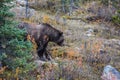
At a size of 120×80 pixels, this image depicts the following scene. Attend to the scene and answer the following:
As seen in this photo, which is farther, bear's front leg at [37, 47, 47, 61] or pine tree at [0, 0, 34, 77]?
bear's front leg at [37, 47, 47, 61]

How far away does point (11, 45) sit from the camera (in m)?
8.05

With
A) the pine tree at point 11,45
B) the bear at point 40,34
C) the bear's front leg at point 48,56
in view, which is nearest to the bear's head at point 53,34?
the bear at point 40,34

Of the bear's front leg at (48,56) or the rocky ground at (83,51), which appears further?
the bear's front leg at (48,56)

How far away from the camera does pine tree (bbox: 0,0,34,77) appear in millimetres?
7891

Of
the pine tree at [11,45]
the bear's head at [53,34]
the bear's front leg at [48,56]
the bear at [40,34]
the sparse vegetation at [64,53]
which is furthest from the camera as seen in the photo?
the bear's head at [53,34]

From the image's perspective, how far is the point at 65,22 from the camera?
660 inches

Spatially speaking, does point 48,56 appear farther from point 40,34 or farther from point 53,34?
point 53,34

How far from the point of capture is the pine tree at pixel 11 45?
7891 mm

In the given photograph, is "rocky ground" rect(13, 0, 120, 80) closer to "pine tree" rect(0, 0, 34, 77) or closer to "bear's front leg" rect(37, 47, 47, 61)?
"bear's front leg" rect(37, 47, 47, 61)

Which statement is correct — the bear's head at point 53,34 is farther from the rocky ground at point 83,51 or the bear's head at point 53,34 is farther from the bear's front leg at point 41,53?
the bear's front leg at point 41,53

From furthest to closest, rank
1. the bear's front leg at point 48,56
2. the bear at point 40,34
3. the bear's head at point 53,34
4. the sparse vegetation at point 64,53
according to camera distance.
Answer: the bear's head at point 53,34 < the bear at point 40,34 < the bear's front leg at point 48,56 < the sparse vegetation at point 64,53

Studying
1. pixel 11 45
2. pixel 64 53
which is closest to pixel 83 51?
pixel 64 53

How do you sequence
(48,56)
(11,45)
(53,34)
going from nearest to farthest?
(11,45) < (48,56) < (53,34)

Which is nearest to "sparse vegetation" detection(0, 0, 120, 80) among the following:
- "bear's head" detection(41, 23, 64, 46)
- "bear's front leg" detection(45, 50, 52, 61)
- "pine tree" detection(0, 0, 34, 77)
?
"pine tree" detection(0, 0, 34, 77)
